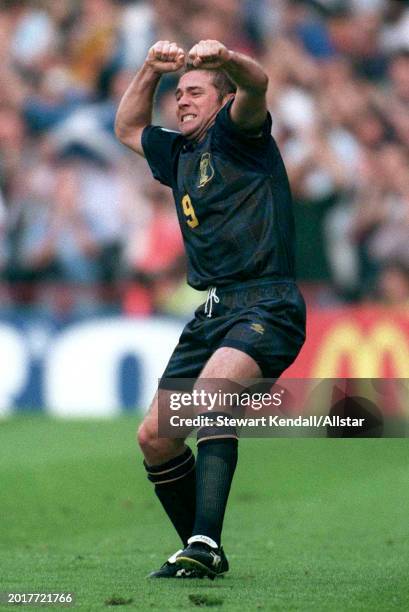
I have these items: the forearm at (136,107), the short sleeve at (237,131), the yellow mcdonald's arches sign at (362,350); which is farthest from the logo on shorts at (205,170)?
the yellow mcdonald's arches sign at (362,350)

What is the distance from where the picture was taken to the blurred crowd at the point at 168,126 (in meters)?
13.8

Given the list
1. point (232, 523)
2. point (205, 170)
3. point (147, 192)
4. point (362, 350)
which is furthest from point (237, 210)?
point (147, 192)

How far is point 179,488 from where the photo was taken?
18.4ft

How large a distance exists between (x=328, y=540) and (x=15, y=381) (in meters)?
7.13

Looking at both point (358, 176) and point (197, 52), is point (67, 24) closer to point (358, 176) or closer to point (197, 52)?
point (358, 176)

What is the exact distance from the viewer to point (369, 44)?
48.4 feet

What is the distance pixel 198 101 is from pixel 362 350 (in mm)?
7722

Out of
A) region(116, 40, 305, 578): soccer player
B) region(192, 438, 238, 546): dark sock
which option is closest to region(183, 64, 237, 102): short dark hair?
region(116, 40, 305, 578): soccer player

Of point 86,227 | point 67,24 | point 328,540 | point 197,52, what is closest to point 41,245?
point 86,227

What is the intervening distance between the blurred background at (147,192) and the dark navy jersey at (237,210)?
7.52 m

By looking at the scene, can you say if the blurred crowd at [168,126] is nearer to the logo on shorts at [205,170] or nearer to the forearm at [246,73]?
the logo on shorts at [205,170]

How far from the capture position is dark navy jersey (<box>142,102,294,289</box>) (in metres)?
5.44

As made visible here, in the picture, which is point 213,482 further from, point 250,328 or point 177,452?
point 250,328

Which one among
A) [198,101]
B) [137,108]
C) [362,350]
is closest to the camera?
[198,101]
